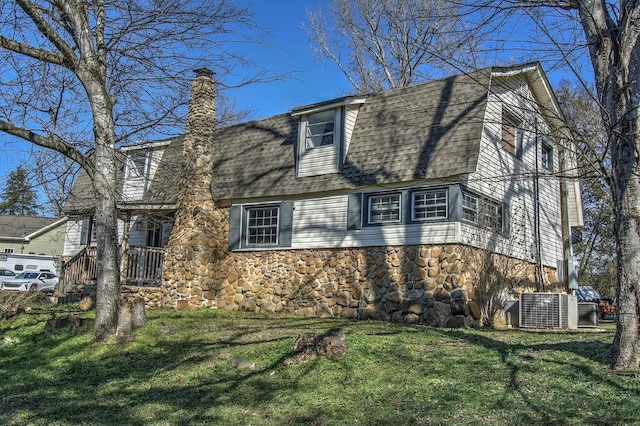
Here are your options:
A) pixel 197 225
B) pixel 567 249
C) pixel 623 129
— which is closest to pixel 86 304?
pixel 197 225

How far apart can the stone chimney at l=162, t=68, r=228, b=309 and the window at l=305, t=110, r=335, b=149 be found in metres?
3.06

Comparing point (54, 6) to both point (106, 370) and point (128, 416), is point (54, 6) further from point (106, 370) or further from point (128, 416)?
point (128, 416)

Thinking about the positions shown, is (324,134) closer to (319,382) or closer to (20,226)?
(319,382)

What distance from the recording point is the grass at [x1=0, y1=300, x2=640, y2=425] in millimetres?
5742

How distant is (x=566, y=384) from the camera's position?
20.1 ft

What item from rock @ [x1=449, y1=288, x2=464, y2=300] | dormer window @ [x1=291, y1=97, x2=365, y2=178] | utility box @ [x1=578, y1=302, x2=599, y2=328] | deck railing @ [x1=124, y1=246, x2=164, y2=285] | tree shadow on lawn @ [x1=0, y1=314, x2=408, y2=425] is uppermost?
dormer window @ [x1=291, y1=97, x2=365, y2=178]

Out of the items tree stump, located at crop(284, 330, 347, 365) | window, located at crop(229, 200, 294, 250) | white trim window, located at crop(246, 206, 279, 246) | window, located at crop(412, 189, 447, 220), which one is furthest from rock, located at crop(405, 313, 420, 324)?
tree stump, located at crop(284, 330, 347, 365)

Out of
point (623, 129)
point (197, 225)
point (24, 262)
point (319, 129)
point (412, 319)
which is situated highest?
point (319, 129)

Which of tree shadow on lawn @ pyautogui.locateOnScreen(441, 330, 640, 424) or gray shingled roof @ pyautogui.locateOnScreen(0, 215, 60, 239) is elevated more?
gray shingled roof @ pyautogui.locateOnScreen(0, 215, 60, 239)

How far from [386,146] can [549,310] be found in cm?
522

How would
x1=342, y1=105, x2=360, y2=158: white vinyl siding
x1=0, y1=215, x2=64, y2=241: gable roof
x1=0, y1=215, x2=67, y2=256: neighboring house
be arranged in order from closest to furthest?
x1=342, y1=105, x2=360, y2=158: white vinyl siding → x1=0, y1=215, x2=64, y2=241: gable roof → x1=0, y1=215, x2=67, y2=256: neighboring house

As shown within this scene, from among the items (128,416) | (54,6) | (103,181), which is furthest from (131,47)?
(128,416)

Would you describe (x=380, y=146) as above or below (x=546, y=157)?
below

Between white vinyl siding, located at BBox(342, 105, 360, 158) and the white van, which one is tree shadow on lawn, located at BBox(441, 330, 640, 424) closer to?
white vinyl siding, located at BBox(342, 105, 360, 158)
